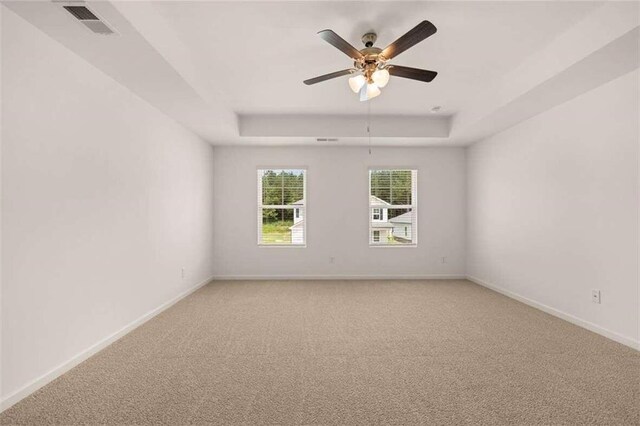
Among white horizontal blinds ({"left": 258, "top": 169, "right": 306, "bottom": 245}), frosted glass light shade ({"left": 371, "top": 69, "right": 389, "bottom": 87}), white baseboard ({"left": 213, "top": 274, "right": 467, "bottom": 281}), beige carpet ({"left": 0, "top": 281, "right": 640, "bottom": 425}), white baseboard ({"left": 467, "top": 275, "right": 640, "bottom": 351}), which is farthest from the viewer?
white horizontal blinds ({"left": 258, "top": 169, "right": 306, "bottom": 245})

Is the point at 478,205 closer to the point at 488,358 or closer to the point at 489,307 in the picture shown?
the point at 489,307

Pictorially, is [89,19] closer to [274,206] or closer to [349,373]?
[349,373]

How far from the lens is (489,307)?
4145 millimetres

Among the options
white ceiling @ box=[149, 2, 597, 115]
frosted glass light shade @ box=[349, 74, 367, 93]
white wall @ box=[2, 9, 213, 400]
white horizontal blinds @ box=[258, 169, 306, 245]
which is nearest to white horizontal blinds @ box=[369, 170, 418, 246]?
white horizontal blinds @ box=[258, 169, 306, 245]

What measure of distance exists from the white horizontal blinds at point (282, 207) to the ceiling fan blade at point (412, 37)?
3.65 m

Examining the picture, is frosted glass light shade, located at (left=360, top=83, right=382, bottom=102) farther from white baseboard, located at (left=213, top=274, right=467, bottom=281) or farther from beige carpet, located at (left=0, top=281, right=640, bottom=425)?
white baseboard, located at (left=213, top=274, right=467, bottom=281)

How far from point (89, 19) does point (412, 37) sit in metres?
2.07

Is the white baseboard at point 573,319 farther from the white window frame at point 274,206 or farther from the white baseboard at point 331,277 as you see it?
the white window frame at point 274,206

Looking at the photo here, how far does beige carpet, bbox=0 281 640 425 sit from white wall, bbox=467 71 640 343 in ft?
1.26

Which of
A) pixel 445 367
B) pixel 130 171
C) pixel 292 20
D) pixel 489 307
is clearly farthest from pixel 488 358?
pixel 130 171

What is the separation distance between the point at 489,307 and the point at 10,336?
4.51 m

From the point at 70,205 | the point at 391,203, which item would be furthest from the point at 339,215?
the point at 70,205

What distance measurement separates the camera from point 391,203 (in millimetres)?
6109

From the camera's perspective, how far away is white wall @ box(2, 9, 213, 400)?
6.72 feet
